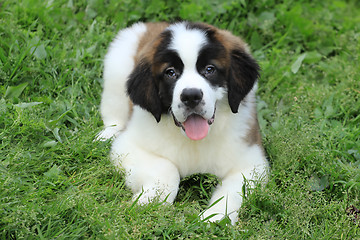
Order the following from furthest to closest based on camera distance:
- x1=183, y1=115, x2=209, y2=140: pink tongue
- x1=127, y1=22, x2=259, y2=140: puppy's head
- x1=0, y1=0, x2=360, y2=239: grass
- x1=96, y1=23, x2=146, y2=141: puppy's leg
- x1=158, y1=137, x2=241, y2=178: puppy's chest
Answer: x1=96, y1=23, x2=146, y2=141: puppy's leg < x1=158, y1=137, x2=241, y2=178: puppy's chest < x1=183, y1=115, x2=209, y2=140: pink tongue < x1=127, y1=22, x2=259, y2=140: puppy's head < x1=0, y1=0, x2=360, y2=239: grass

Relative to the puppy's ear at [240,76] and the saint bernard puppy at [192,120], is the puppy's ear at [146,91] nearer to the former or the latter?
the saint bernard puppy at [192,120]

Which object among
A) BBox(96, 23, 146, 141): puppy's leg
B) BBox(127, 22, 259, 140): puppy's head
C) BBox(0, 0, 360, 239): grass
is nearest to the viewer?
BBox(0, 0, 360, 239): grass

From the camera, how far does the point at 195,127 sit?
3.48m

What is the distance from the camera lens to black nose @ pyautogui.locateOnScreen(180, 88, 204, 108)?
127 inches

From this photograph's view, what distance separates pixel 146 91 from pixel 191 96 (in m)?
0.45

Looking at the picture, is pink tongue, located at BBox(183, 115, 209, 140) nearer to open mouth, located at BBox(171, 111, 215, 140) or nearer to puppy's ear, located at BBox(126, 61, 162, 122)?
open mouth, located at BBox(171, 111, 215, 140)

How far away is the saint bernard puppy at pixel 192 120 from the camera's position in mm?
3355

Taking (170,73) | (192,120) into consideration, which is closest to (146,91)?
(170,73)

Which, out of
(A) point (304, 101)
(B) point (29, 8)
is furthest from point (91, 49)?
(A) point (304, 101)

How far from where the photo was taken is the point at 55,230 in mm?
3027

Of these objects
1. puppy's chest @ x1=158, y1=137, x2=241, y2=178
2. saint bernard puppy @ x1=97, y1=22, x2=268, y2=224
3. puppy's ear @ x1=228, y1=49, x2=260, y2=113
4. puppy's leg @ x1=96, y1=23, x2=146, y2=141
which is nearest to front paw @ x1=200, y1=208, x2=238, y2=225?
saint bernard puppy @ x1=97, y1=22, x2=268, y2=224

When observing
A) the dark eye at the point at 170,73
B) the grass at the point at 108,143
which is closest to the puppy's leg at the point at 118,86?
the grass at the point at 108,143

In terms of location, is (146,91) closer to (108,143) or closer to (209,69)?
(209,69)

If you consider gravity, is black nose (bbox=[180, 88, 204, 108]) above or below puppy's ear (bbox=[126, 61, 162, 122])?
above
